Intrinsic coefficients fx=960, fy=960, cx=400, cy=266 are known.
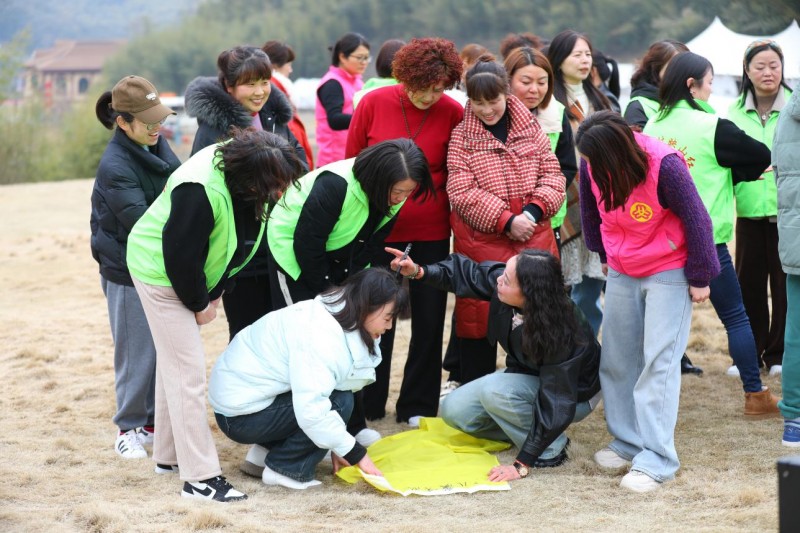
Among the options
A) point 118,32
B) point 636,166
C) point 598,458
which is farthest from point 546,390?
point 118,32

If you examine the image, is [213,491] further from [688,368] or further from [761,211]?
[761,211]

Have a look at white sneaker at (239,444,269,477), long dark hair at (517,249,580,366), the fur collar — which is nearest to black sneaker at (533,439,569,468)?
long dark hair at (517,249,580,366)

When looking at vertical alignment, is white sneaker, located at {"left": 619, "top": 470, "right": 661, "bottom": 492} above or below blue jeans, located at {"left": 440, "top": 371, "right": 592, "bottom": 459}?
below

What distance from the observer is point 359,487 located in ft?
11.1

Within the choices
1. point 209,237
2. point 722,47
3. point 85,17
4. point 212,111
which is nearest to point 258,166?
point 209,237

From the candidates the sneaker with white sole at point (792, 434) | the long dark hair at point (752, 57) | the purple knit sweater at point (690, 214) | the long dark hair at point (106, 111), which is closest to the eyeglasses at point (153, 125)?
the long dark hair at point (106, 111)

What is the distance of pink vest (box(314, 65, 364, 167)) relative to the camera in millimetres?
5926

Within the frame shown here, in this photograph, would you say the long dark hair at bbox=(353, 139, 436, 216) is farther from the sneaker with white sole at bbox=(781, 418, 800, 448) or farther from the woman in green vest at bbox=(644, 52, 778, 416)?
the sneaker with white sole at bbox=(781, 418, 800, 448)

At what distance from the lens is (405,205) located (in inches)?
154

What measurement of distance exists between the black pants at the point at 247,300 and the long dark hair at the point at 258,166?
0.87m

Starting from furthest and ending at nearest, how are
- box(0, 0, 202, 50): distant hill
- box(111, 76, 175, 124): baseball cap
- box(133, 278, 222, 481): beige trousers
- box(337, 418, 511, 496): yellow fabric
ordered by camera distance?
1. box(0, 0, 202, 50): distant hill
2. box(111, 76, 175, 124): baseball cap
3. box(337, 418, 511, 496): yellow fabric
4. box(133, 278, 222, 481): beige trousers

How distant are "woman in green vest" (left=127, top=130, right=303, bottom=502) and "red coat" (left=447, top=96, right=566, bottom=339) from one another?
0.91m

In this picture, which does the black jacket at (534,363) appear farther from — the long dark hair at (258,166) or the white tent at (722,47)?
the white tent at (722,47)

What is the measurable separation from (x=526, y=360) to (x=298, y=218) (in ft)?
3.29
